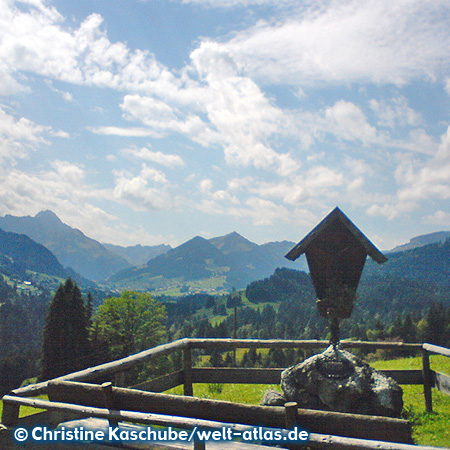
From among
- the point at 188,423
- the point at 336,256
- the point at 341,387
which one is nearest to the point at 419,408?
the point at 341,387

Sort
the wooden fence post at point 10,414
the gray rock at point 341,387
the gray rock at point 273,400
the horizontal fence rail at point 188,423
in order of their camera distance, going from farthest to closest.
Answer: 1. the gray rock at point 273,400
2. the gray rock at point 341,387
3. the wooden fence post at point 10,414
4. the horizontal fence rail at point 188,423

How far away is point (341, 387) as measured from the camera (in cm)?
794

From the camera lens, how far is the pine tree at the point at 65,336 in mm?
49438

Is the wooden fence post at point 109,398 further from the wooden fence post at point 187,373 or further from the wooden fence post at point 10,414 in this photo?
the wooden fence post at point 187,373

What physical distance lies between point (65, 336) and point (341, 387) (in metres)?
50.6

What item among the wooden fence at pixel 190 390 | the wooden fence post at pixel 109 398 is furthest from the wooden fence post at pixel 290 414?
the wooden fence post at pixel 109 398

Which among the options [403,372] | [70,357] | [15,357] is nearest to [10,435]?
[403,372]

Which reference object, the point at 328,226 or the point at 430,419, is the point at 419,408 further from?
the point at 328,226

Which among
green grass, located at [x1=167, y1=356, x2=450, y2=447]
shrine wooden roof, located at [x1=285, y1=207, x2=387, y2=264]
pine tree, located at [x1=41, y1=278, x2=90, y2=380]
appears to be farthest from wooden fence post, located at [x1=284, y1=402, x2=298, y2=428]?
pine tree, located at [x1=41, y1=278, x2=90, y2=380]

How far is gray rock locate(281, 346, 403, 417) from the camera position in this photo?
25.8ft

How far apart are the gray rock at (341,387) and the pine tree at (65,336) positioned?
4781 centimetres

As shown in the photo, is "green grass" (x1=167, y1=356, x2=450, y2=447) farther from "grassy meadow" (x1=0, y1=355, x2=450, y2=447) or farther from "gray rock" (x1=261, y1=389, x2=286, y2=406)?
"gray rock" (x1=261, y1=389, x2=286, y2=406)

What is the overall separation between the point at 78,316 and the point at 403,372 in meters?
51.8

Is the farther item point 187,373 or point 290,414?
point 187,373
